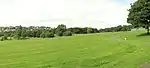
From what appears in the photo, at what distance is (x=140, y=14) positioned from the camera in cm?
8000

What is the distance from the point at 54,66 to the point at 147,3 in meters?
58.8

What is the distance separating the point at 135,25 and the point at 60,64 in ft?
188

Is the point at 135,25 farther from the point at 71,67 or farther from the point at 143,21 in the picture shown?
the point at 71,67

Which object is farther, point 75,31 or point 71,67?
point 75,31

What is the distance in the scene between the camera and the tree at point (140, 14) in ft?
262

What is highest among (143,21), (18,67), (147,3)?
(147,3)

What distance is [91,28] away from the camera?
181 m

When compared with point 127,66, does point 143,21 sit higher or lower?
higher

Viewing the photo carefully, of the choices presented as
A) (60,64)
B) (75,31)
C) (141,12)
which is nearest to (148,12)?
(141,12)

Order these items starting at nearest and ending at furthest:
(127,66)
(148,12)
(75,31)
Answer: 1. (127,66)
2. (148,12)
3. (75,31)

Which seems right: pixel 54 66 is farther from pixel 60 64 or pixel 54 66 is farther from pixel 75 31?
pixel 75 31

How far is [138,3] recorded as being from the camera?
Answer: 271ft

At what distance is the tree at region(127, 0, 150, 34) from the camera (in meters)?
79.8

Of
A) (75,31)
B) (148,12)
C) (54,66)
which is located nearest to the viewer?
(54,66)
